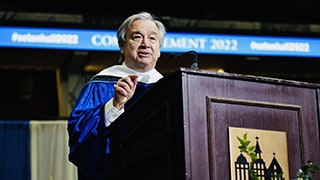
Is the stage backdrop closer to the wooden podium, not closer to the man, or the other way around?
the man

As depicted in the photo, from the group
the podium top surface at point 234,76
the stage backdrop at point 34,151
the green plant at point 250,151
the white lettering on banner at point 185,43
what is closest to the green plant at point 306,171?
the green plant at point 250,151

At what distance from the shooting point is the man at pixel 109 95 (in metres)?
3.24

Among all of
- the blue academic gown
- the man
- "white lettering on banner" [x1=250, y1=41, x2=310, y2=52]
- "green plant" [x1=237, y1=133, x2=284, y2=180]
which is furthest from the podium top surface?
"white lettering on banner" [x1=250, y1=41, x2=310, y2=52]

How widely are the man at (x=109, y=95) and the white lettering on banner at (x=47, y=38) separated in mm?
5349

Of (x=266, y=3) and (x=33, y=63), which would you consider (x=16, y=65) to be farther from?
(x=266, y=3)

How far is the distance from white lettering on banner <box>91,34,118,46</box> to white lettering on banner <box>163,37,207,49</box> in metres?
0.61

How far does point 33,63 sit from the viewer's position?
1042 centimetres

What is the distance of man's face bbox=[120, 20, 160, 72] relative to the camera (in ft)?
12.0

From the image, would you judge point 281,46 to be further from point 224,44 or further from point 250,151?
point 250,151

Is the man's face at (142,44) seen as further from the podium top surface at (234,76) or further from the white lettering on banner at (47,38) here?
the white lettering on banner at (47,38)

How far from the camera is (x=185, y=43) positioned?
9.27 metres

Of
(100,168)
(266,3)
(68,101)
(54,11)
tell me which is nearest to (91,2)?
(54,11)

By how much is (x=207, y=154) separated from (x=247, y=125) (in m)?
0.21

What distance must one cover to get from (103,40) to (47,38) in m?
0.64
